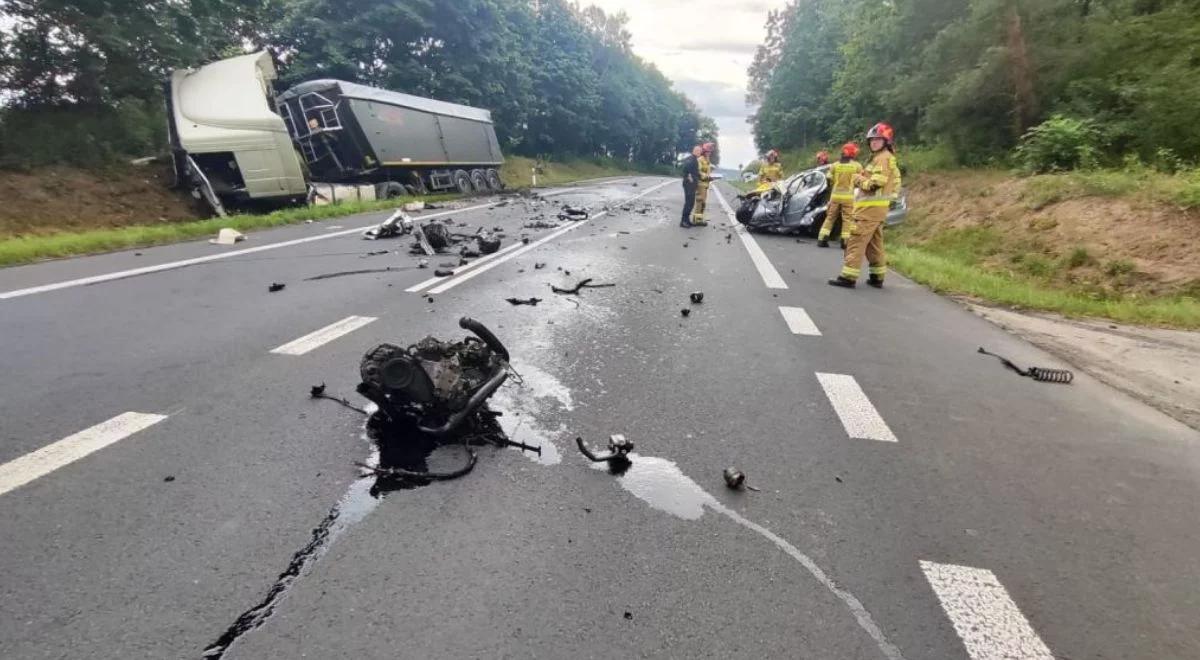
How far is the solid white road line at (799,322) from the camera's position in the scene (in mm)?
5605

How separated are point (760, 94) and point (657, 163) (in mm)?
21192

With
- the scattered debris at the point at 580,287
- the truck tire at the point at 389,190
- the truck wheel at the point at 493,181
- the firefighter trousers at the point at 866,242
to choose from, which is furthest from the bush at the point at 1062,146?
the truck wheel at the point at 493,181

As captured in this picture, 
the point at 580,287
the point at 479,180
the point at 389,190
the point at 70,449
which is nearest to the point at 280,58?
the point at 479,180

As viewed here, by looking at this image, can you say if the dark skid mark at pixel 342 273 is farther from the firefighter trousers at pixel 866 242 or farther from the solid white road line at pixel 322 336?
the firefighter trousers at pixel 866 242

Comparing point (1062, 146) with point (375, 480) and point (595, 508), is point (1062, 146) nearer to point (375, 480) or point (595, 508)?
point (595, 508)

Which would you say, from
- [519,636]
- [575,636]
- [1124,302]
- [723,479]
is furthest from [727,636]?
[1124,302]

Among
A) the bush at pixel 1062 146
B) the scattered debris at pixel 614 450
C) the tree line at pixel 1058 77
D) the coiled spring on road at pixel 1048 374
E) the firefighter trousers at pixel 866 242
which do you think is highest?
the tree line at pixel 1058 77

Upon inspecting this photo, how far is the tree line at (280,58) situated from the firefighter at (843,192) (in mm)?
15956

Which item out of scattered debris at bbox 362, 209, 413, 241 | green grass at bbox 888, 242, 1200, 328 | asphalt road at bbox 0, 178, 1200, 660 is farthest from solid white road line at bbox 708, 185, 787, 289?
scattered debris at bbox 362, 209, 413, 241

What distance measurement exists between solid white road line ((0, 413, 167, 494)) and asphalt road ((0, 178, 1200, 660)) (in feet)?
0.05

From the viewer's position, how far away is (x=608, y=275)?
802cm

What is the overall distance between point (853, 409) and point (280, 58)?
28861 millimetres

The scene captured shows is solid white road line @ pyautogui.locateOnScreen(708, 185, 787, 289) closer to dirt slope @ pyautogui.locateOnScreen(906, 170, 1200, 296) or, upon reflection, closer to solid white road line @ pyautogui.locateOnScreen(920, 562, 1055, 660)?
dirt slope @ pyautogui.locateOnScreen(906, 170, 1200, 296)

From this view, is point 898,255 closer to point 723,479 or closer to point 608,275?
point 608,275
